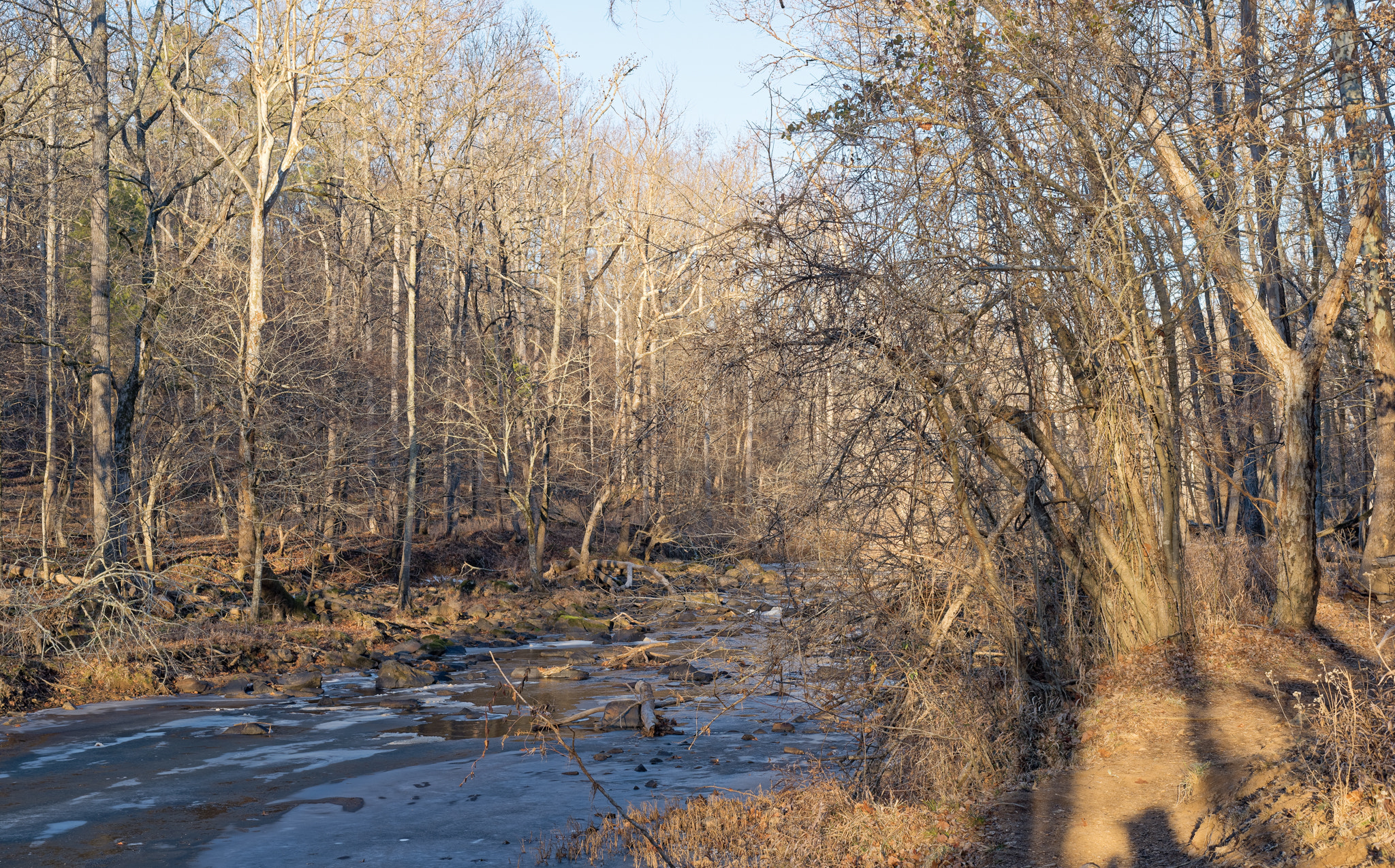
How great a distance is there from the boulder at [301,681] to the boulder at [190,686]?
1.15 metres

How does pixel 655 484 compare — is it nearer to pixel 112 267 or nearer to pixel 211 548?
pixel 211 548

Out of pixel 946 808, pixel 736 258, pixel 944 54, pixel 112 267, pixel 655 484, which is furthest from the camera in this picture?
pixel 655 484

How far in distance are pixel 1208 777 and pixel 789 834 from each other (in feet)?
10.7

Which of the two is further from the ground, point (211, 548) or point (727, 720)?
point (211, 548)

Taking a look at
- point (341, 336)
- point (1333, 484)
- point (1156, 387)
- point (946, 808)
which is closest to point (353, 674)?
point (946, 808)

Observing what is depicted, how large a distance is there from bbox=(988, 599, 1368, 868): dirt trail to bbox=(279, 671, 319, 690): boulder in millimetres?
12093

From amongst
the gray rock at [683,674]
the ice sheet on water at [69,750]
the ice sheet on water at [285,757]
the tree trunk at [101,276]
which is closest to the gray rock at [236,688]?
the ice sheet on water at [69,750]

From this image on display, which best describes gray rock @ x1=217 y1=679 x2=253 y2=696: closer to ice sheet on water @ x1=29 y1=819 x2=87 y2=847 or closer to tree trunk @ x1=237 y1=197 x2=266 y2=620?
tree trunk @ x1=237 y1=197 x2=266 y2=620

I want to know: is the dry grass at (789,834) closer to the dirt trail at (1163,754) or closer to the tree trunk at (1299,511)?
the dirt trail at (1163,754)

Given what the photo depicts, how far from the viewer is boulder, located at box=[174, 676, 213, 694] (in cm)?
1650

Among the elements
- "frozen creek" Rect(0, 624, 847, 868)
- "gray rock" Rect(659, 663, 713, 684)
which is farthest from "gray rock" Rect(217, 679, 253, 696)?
"gray rock" Rect(659, 663, 713, 684)

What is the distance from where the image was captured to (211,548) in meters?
26.3

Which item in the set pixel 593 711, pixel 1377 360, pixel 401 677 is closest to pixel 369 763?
pixel 593 711

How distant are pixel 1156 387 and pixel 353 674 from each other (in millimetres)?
14157
